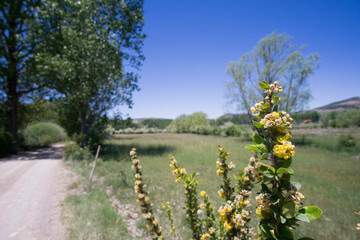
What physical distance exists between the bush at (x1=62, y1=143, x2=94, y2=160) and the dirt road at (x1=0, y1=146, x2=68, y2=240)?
275 centimetres

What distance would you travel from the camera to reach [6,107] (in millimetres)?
15391

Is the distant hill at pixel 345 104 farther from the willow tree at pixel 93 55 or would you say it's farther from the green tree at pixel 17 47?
the green tree at pixel 17 47

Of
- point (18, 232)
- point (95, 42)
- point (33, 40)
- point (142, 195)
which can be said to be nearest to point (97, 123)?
point (95, 42)

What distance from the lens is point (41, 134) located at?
75.7 feet

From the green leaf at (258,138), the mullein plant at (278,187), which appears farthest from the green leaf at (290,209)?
the green leaf at (258,138)

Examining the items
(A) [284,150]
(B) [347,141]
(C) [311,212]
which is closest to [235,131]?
(B) [347,141]

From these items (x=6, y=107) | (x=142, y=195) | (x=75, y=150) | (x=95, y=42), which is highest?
(x=95, y=42)

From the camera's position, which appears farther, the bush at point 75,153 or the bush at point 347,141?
the bush at point 347,141

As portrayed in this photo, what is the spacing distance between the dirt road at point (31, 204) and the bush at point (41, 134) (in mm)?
15798

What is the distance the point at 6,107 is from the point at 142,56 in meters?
13.8

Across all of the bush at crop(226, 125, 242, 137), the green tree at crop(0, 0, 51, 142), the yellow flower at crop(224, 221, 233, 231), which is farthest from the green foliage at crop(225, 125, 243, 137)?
the yellow flower at crop(224, 221, 233, 231)

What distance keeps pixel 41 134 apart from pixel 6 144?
413 inches

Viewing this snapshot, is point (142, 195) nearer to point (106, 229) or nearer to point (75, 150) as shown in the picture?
point (106, 229)

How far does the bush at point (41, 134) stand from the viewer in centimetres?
2061
